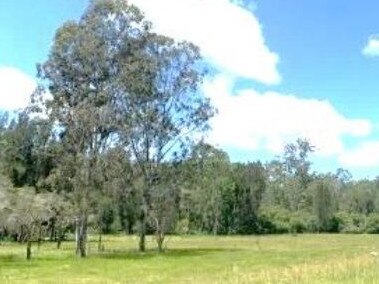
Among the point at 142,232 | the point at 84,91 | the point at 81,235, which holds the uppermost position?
the point at 84,91

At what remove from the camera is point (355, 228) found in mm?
145875

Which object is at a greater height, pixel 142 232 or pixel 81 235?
pixel 142 232

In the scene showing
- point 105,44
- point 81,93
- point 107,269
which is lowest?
point 107,269

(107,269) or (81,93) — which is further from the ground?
(81,93)

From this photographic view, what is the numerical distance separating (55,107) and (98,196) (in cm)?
822

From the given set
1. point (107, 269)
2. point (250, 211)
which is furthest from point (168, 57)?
point (250, 211)

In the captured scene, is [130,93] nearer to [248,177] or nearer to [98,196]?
[98,196]

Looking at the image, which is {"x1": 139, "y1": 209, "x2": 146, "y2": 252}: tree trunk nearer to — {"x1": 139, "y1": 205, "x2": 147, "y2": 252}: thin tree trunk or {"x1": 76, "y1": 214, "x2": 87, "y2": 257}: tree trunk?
{"x1": 139, "y1": 205, "x2": 147, "y2": 252}: thin tree trunk

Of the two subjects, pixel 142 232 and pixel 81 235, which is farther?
pixel 142 232

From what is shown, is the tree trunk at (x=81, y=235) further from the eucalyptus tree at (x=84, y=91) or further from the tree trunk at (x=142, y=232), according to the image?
the tree trunk at (x=142, y=232)

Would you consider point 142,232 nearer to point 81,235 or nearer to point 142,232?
point 142,232

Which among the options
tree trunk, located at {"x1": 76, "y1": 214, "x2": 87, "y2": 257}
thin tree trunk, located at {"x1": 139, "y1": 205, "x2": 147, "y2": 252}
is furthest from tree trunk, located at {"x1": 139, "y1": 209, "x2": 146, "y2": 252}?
tree trunk, located at {"x1": 76, "y1": 214, "x2": 87, "y2": 257}

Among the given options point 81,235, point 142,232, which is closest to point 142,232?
point 142,232

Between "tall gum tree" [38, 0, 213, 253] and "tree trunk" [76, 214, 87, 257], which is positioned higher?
"tall gum tree" [38, 0, 213, 253]
